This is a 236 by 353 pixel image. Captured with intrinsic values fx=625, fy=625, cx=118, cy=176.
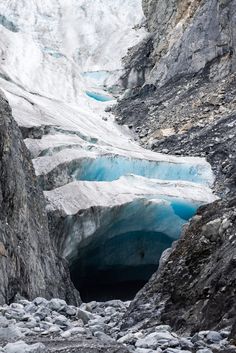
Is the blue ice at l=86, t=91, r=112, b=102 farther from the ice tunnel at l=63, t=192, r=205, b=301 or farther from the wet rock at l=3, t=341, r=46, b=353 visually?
the wet rock at l=3, t=341, r=46, b=353

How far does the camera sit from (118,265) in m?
18.3

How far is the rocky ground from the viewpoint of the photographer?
195 inches

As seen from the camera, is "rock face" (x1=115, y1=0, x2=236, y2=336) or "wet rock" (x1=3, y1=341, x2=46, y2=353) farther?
"rock face" (x1=115, y1=0, x2=236, y2=336)

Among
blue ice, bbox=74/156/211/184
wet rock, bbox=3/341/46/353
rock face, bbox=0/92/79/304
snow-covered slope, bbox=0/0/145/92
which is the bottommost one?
wet rock, bbox=3/341/46/353

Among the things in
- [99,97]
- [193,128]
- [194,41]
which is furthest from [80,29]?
[193,128]

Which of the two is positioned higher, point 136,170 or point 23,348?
point 136,170

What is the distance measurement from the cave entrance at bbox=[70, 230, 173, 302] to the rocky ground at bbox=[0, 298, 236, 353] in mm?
9688

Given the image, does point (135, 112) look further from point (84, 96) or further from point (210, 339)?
point (210, 339)

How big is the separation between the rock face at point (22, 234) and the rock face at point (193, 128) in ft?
7.30

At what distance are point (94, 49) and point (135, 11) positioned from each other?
17.5ft

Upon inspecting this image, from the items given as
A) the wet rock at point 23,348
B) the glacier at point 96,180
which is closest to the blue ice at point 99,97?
the glacier at point 96,180

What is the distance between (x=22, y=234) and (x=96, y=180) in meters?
10.4

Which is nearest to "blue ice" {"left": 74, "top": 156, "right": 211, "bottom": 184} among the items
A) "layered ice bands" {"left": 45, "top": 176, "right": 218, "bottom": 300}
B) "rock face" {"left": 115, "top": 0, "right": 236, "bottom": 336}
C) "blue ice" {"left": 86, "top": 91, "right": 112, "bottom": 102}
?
"rock face" {"left": 115, "top": 0, "right": 236, "bottom": 336}

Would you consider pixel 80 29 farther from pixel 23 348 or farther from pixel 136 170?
pixel 23 348
